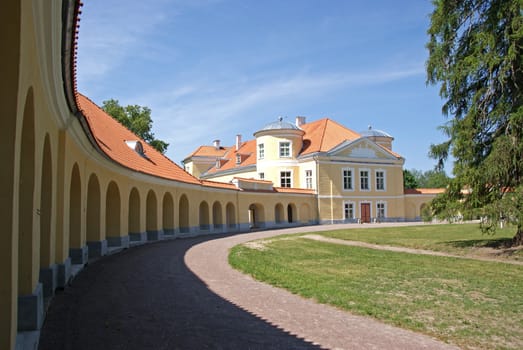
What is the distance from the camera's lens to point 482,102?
57.5 feet

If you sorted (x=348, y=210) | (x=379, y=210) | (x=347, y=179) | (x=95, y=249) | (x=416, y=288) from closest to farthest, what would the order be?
(x=416, y=288) < (x=95, y=249) < (x=348, y=210) < (x=347, y=179) < (x=379, y=210)

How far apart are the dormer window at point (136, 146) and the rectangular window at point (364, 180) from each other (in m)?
27.8

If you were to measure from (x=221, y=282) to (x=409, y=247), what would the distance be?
1215 cm

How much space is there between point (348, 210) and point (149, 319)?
3969cm

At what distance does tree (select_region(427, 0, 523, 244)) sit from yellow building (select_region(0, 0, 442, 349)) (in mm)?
12598

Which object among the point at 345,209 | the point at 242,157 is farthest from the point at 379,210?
the point at 242,157

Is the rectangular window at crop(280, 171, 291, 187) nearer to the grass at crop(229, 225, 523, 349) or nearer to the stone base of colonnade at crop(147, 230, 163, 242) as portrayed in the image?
the stone base of colonnade at crop(147, 230, 163, 242)

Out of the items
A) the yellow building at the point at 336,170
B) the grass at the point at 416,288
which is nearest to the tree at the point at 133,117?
the yellow building at the point at 336,170

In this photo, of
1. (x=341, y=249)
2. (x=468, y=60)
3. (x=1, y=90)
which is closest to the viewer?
(x=1, y=90)

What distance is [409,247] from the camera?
67.5ft

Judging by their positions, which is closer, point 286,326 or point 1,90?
point 1,90

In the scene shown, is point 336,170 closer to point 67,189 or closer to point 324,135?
point 324,135

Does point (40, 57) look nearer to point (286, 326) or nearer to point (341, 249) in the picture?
point (286, 326)

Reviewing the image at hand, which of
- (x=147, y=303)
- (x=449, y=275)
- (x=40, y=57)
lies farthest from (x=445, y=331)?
(x=40, y=57)
